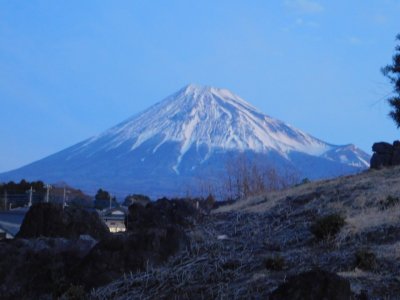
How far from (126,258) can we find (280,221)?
152 inches

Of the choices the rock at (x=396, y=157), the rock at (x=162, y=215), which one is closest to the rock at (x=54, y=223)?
the rock at (x=162, y=215)

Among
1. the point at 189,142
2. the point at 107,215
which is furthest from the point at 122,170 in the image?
the point at 107,215

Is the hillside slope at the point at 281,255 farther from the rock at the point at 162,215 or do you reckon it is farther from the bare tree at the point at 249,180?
the bare tree at the point at 249,180

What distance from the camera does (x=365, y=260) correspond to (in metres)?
8.36

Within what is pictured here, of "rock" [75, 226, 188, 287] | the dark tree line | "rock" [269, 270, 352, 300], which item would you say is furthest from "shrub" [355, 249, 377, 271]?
the dark tree line

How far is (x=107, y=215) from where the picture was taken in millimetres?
38469

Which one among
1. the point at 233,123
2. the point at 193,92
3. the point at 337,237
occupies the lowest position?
the point at 337,237

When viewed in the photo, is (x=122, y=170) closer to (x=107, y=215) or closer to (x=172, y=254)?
(x=107, y=215)

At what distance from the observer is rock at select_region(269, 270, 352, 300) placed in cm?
649

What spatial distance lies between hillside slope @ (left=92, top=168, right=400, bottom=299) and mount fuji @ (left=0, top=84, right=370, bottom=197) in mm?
77968

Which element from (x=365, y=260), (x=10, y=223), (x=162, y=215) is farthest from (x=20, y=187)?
(x=365, y=260)

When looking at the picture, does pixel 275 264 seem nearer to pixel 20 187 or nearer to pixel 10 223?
pixel 10 223

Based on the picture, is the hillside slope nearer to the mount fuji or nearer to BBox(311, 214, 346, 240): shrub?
BBox(311, 214, 346, 240): shrub

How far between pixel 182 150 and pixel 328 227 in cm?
10331
